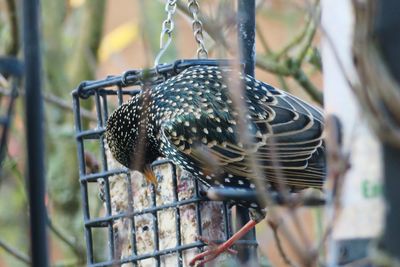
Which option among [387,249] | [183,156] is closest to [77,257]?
[183,156]

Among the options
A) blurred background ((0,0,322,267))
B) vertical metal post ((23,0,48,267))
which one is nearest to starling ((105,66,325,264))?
blurred background ((0,0,322,267))

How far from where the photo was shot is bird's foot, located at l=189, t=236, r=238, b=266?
399 centimetres

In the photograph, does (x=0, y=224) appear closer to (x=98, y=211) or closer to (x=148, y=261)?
(x=98, y=211)

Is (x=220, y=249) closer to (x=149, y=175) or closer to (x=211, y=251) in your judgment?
(x=211, y=251)

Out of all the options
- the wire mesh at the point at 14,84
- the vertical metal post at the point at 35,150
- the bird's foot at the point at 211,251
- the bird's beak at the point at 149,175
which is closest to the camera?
the vertical metal post at the point at 35,150

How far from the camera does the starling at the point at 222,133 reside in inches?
159

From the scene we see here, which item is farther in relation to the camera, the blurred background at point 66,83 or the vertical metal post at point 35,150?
the blurred background at point 66,83

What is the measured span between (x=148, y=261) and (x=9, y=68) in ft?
7.78

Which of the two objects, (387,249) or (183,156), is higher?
(183,156)

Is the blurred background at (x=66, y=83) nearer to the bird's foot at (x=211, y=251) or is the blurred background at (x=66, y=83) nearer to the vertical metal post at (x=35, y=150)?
the bird's foot at (x=211, y=251)

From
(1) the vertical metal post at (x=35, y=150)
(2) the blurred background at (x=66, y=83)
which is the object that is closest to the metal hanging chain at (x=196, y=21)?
(2) the blurred background at (x=66, y=83)

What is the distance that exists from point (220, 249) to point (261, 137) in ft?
1.40

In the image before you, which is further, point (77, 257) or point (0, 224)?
point (0, 224)

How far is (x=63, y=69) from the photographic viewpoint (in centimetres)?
Answer: 644
